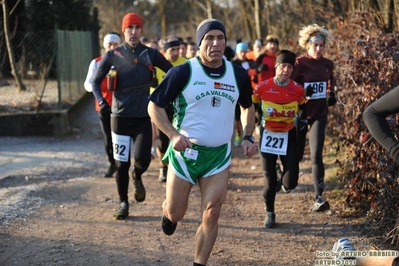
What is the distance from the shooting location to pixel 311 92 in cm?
776

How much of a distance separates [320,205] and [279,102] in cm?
140

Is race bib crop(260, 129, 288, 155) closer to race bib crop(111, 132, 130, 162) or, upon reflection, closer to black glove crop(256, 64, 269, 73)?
race bib crop(111, 132, 130, 162)

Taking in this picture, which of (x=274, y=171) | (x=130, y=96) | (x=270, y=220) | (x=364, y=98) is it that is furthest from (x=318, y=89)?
(x=130, y=96)

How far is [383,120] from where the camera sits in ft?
12.6

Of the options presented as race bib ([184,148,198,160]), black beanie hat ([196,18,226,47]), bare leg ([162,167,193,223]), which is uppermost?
black beanie hat ([196,18,226,47])

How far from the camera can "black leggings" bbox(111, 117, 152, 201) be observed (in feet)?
24.5

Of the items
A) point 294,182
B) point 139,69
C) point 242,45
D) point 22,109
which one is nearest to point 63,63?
point 22,109

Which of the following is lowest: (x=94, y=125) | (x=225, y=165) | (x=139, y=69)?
(x=94, y=125)

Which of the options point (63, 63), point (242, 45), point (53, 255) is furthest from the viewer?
point (63, 63)

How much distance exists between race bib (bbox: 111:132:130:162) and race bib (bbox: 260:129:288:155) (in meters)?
1.51

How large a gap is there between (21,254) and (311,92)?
12.1 ft

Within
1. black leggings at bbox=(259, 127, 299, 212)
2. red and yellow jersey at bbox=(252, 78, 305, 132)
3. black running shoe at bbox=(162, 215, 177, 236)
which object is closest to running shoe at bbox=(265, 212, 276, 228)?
black leggings at bbox=(259, 127, 299, 212)

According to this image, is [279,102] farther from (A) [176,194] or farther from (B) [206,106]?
(A) [176,194]

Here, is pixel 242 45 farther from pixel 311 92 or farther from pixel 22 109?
pixel 311 92
